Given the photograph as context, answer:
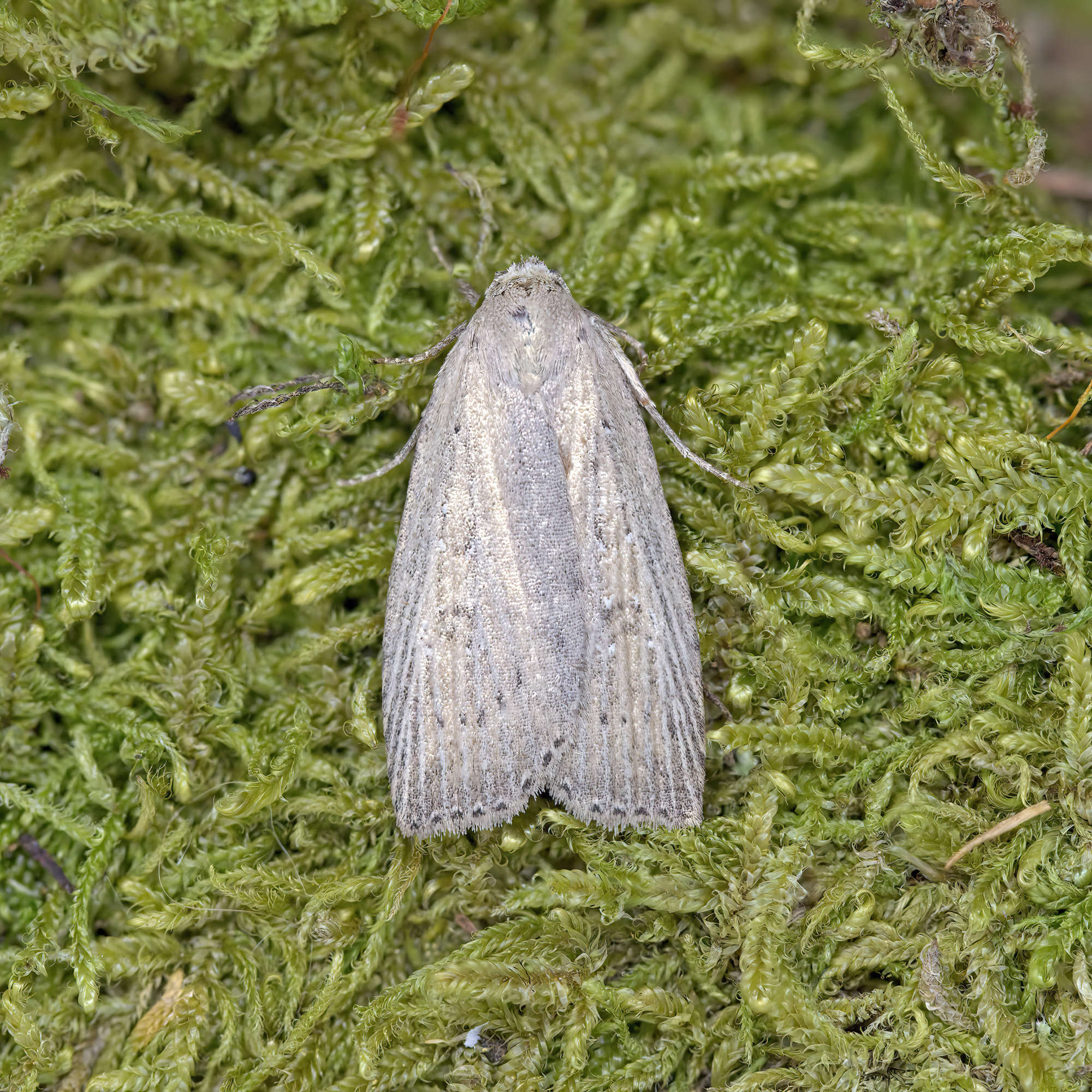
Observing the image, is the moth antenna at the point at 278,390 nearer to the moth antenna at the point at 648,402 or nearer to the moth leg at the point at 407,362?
the moth leg at the point at 407,362

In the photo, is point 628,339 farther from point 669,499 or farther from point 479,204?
point 479,204

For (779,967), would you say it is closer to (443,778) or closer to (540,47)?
(443,778)

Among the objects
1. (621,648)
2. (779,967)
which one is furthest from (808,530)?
(779,967)

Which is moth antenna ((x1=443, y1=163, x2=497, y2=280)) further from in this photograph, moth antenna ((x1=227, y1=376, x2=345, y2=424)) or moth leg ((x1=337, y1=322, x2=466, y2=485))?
moth antenna ((x1=227, y1=376, x2=345, y2=424))

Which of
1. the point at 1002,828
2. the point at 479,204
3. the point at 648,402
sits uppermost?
the point at 479,204

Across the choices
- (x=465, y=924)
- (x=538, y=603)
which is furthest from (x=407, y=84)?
(x=465, y=924)
